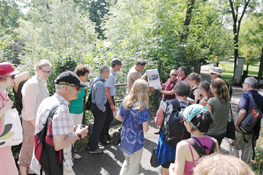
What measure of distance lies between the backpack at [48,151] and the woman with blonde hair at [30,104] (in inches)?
40.8

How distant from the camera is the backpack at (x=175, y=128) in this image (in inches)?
99.9

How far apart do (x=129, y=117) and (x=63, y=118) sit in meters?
1.15

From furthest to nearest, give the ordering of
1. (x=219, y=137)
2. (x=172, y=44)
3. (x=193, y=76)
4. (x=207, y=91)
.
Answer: (x=172, y=44)
(x=193, y=76)
(x=207, y=91)
(x=219, y=137)

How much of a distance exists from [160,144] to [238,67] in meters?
18.6

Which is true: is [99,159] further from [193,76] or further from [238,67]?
[238,67]

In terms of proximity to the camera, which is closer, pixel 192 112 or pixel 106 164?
pixel 192 112

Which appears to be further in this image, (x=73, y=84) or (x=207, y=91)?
(x=207, y=91)

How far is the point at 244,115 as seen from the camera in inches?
135

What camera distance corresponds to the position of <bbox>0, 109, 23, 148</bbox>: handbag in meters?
2.16

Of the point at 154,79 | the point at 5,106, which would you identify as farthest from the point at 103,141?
the point at 5,106

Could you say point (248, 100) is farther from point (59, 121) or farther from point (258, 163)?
point (59, 121)

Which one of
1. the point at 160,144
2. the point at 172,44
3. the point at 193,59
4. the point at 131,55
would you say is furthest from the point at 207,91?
the point at 193,59

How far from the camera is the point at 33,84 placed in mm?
2816

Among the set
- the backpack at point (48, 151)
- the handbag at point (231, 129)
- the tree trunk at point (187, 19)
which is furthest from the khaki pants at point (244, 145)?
the tree trunk at point (187, 19)
